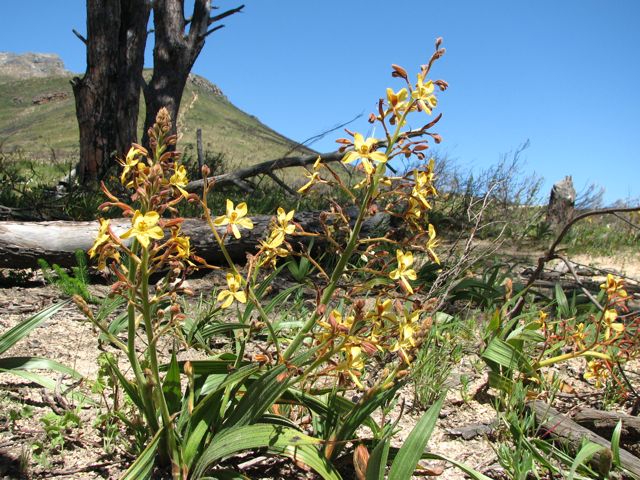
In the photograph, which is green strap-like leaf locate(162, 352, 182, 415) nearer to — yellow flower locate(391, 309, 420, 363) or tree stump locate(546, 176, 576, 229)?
yellow flower locate(391, 309, 420, 363)

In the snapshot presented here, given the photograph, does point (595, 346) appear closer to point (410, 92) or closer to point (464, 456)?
point (464, 456)

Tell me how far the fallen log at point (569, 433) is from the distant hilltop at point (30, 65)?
17758cm

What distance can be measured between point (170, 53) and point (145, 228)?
8051 mm

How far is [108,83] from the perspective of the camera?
741cm

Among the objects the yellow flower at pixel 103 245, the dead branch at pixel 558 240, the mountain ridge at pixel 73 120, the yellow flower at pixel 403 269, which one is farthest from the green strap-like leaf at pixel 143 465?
the mountain ridge at pixel 73 120

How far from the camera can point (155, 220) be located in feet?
3.95

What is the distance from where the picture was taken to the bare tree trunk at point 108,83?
24.0 ft

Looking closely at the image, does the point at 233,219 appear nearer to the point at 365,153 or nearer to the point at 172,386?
the point at 365,153

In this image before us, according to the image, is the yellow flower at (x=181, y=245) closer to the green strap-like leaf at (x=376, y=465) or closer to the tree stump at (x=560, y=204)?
the green strap-like leaf at (x=376, y=465)

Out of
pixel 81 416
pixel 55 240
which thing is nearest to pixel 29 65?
pixel 55 240

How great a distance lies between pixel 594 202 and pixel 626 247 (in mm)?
6106

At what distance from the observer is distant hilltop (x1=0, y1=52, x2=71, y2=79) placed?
15962 cm

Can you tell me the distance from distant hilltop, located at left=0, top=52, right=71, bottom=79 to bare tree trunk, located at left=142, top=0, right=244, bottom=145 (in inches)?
6682

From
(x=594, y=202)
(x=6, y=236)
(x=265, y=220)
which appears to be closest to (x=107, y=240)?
(x=6, y=236)
